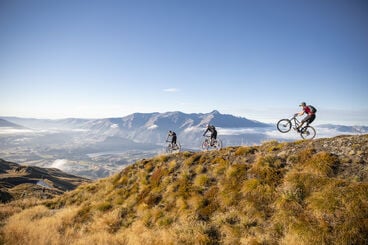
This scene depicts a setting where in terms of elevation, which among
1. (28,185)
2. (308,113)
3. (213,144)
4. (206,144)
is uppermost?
(308,113)

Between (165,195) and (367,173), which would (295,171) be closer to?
(367,173)

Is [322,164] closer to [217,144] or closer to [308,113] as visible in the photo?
[308,113]

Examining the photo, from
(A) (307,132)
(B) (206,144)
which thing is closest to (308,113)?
(A) (307,132)

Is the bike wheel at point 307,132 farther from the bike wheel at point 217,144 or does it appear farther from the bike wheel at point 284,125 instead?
the bike wheel at point 217,144

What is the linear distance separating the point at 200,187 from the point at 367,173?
10441 mm

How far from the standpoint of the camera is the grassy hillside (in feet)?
37.1

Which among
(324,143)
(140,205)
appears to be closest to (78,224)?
(140,205)

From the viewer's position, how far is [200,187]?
17.4 meters

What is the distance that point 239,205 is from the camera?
1420cm

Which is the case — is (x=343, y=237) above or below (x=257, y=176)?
below

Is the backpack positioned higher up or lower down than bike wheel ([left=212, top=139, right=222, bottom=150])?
higher up

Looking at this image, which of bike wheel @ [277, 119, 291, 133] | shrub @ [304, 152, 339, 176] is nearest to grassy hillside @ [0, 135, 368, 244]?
shrub @ [304, 152, 339, 176]

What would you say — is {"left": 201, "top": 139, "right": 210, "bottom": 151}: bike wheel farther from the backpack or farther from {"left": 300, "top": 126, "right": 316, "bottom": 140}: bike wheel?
the backpack

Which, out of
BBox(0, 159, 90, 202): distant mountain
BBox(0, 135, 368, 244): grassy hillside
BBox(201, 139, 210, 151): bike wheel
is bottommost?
BBox(0, 159, 90, 202): distant mountain
